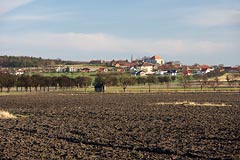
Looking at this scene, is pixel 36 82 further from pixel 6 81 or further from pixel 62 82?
pixel 6 81

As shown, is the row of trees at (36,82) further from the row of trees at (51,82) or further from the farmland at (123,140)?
the farmland at (123,140)

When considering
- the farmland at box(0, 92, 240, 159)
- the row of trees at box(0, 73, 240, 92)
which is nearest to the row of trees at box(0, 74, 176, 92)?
the row of trees at box(0, 73, 240, 92)

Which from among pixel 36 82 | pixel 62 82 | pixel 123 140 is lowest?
pixel 123 140

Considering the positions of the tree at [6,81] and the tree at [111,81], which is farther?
the tree at [111,81]

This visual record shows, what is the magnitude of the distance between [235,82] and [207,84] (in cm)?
744

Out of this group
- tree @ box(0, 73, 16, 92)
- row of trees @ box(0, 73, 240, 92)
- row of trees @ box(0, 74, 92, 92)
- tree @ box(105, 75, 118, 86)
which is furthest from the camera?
tree @ box(105, 75, 118, 86)

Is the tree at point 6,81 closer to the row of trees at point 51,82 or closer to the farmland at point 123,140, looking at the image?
the row of trees at point 51,82

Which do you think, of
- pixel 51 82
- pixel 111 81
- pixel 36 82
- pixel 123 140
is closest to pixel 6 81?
pixel 36 82

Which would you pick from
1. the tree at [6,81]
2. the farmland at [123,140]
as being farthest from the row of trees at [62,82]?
the farmland at [123,140]

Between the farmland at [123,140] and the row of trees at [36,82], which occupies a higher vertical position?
the row of trees at [36,82]

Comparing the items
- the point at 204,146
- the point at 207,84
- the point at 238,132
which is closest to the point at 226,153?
the point at 204,146

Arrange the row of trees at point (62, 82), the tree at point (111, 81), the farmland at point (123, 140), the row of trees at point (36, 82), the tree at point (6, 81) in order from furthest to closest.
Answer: the tree at point (111, 81), the row of trees at point (62, 82), the row of trees at point (36, 82), the tree at point (6, 81), the farmland at point (123, 140)

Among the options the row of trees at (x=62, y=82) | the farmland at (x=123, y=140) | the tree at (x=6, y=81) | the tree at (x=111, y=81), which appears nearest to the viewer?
the farmland at (x=123, y=140)

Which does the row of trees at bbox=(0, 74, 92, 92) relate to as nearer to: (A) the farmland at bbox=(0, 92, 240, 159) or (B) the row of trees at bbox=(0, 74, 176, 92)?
(B) the row of trees at bbox=(0, 74, 176, 92)
